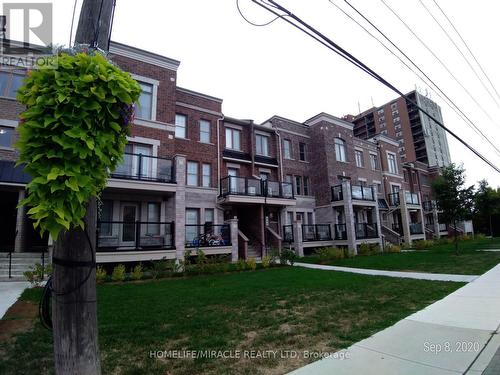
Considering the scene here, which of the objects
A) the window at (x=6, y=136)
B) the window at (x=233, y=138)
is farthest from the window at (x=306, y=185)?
the window at (x=6, y=136)

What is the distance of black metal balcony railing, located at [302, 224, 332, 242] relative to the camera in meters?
22.7

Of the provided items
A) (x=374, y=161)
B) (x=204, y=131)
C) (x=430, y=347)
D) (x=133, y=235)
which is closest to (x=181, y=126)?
(x=204, y=131)

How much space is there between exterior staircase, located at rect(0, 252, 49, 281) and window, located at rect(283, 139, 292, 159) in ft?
58.0

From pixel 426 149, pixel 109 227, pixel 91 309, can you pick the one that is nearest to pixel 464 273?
pixel 91 309

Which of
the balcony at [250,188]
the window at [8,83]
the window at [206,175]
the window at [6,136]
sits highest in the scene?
the window at [8,83]

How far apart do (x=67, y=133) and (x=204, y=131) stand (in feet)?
60.6

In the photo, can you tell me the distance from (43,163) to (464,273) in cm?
1365

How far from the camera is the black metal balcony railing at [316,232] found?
22.7 m

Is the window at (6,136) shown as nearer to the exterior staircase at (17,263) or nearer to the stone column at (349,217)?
the exterior staircase at (17,263)

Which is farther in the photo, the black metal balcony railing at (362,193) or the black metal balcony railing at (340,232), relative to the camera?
the black metal balcony railing at (362,193)

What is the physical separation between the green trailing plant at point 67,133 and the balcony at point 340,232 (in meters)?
23.2

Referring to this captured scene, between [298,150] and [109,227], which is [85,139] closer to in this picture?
[109,227]

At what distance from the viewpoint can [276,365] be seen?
12.7 feet

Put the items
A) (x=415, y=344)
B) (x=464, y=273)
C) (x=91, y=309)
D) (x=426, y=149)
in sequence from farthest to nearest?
(x=426, y=149) < (x=464, y=273) < (x=415, y=344) < (x=91, y=309)
